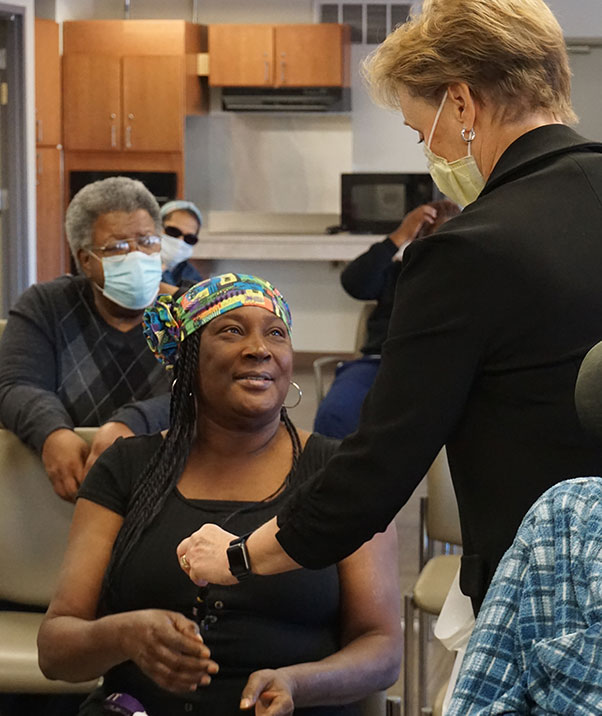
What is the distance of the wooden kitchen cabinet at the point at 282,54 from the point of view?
364 inches

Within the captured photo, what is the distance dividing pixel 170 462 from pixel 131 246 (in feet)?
3.82

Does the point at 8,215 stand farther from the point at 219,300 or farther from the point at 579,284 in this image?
the point at 579,284

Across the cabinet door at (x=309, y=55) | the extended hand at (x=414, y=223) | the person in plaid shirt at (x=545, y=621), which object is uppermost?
the cabinet door at (x=309, y=55)

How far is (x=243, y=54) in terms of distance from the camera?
928cm

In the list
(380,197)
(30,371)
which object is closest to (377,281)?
(30,371)

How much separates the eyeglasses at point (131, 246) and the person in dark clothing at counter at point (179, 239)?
148cm

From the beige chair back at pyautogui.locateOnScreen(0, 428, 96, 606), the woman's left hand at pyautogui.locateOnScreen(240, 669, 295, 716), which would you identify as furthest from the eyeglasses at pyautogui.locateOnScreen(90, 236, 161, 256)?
the woman's left hand at pyautogui.locateOnScreen(240, 669, 295, 716)

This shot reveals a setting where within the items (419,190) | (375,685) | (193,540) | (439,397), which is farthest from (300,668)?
(419,190)

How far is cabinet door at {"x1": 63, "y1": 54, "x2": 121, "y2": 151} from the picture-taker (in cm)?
925

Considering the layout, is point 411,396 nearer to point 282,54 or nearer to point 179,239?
point 179,239

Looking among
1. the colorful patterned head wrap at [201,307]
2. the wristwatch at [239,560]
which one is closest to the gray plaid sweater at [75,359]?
the colorful patterned head wrap at [201,307]

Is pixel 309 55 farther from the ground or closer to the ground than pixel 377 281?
farther from the ground

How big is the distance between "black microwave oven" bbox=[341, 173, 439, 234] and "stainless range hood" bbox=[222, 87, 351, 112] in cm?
62

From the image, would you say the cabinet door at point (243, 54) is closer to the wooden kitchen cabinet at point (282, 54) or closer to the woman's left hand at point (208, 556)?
the wooden kitchen cabinet at point (282, 54)
